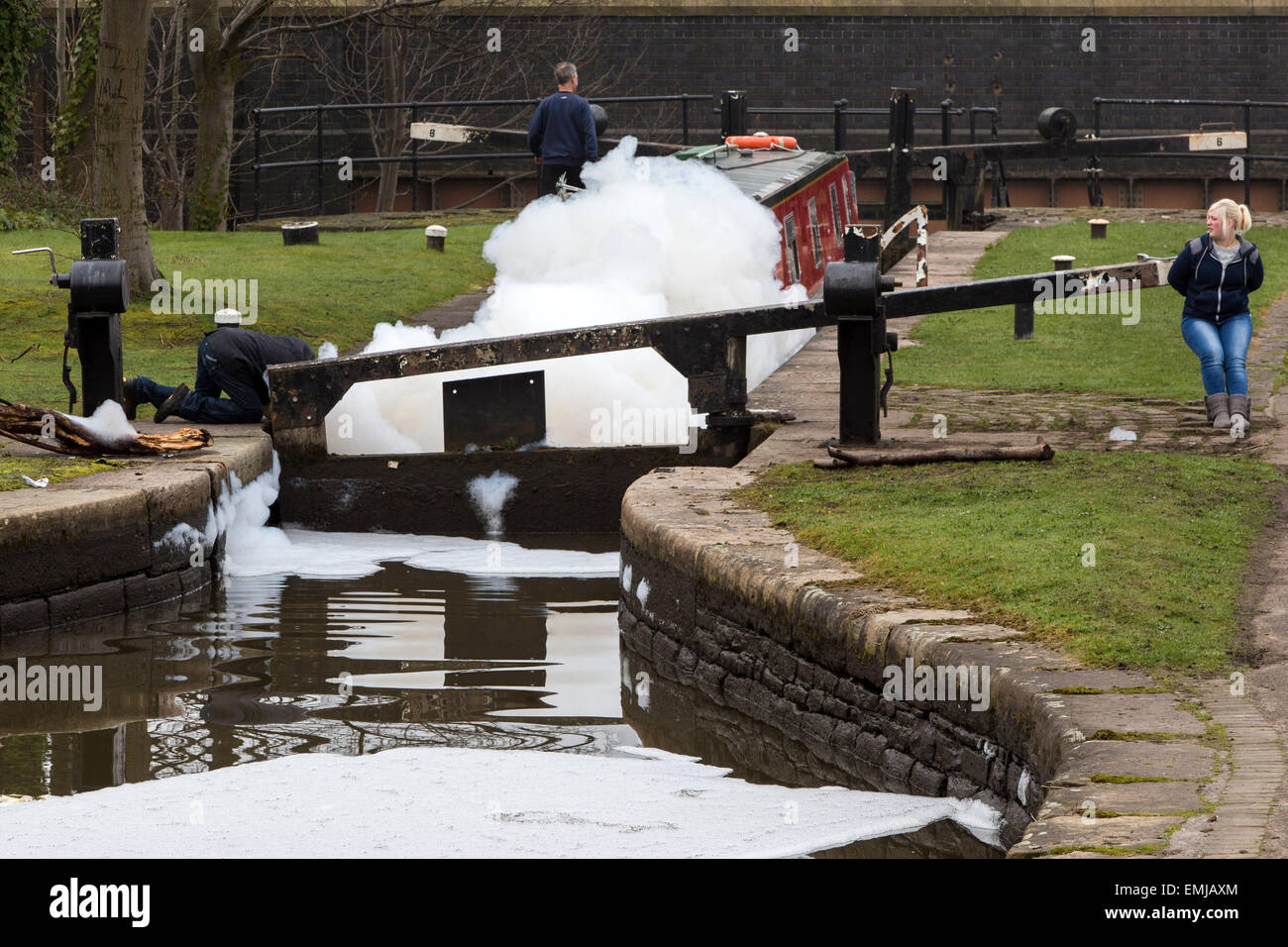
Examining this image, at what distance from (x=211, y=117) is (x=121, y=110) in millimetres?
8004

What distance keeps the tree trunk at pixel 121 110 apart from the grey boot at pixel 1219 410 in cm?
901

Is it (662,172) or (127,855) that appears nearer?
(127,855)

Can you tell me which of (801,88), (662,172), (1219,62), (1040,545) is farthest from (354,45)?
(1040,545)

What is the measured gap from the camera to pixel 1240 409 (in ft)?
32.8

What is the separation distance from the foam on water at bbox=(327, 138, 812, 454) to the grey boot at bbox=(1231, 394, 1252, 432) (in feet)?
10.3

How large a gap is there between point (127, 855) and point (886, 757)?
2.49 m

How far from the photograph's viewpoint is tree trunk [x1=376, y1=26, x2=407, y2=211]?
101ft

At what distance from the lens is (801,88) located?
31.2m

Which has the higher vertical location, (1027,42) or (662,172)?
(1027,42)

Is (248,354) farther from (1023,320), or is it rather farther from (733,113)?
(733,113)

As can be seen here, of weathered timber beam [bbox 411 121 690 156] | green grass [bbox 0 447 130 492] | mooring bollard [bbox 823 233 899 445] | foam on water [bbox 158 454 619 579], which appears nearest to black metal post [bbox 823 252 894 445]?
mooring bollard [bbox 823 233 899 445]

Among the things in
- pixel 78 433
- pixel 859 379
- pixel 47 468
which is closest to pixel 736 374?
pixel 859 379

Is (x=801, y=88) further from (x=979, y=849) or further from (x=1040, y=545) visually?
(x=979, y=849)

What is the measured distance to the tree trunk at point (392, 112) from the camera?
30641 mm
